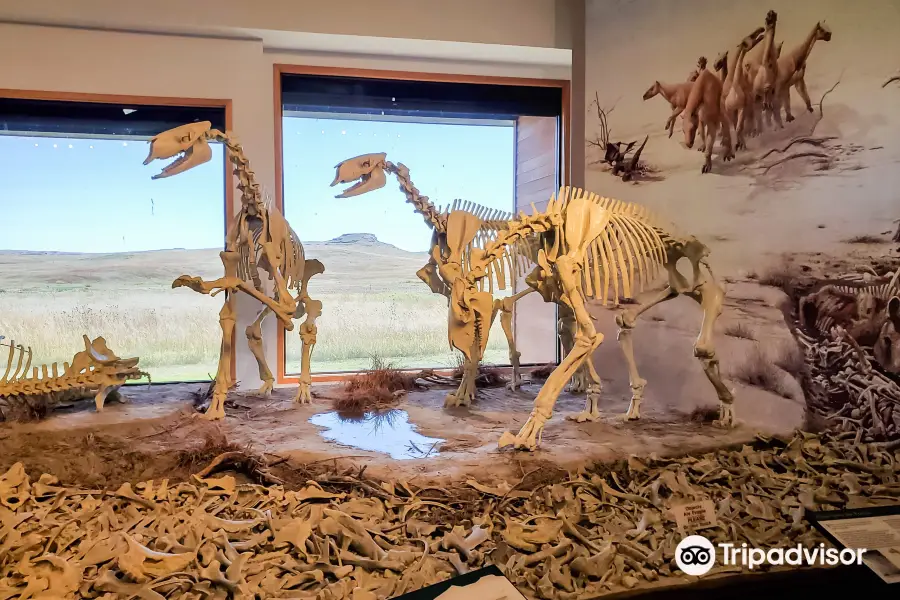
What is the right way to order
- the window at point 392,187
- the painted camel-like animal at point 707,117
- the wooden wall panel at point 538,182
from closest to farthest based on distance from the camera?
the painted camel-like animal at point 707,117
the window at point 392,187
the wooden wall panel at point 538,182

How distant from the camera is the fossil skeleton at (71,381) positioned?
366 cm

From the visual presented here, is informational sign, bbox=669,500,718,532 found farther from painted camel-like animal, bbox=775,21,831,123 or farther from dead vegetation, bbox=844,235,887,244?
painted camel-like animal, bbox=775,21,831,123

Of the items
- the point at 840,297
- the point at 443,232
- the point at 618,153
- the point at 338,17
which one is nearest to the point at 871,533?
the point at 840,297

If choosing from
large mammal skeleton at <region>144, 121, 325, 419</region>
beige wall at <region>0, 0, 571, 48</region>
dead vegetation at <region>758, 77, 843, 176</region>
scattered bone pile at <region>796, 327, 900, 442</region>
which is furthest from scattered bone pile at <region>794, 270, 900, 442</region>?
large mammal skeleton at <region>144, 121, 325, 419</region>

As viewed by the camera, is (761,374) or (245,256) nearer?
(761,374)

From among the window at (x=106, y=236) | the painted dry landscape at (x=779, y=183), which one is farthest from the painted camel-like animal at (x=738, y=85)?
the window at (x=106, y=236)

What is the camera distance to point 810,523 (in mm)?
2357

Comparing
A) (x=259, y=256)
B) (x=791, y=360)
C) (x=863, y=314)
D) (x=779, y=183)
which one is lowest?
(x=791, y=360)

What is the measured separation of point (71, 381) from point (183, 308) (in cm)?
143

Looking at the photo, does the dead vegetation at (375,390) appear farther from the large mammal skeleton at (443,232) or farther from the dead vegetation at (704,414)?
the dead vegetation at (704,414)

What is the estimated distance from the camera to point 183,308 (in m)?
5.21

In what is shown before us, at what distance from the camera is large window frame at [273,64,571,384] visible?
5066 millimetres

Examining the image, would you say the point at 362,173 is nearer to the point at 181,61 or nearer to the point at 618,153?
the point at 618,153

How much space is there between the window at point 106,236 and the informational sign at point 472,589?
3848mm
